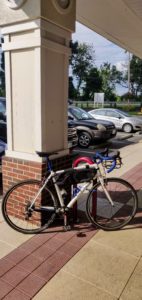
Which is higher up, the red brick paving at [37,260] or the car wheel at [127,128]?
the car wheel at [127,128]

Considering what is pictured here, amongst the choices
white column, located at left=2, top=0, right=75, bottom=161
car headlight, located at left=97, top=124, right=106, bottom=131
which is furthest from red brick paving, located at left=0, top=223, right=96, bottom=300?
car headlight, located at left=97, top=124, right=106, bottom=131

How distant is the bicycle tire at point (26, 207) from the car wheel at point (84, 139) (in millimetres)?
6247

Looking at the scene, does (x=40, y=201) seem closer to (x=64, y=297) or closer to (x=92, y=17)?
(x=64, y=297)

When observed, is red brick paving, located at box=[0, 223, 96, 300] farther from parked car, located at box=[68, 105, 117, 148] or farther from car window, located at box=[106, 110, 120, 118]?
car window, located at box=[106, 110, 120, 118]

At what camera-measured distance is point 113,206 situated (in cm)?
368

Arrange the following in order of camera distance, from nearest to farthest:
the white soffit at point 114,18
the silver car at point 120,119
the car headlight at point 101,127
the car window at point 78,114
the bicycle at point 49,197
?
the bicycle at point 49,197 → the white soffit at point 114,18 → the car headlight at point 101,127 → the car window at point 78,114 → the silver car at point 120,119

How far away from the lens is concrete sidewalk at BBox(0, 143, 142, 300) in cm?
232

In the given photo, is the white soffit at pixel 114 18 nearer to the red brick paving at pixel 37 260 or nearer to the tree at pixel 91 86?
the red brick paving at pixel 37 260

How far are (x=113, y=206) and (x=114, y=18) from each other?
142 inches

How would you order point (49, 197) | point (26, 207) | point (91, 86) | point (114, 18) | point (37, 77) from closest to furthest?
point (37, 77) → point (26, 207) → point (49, 197) → point (114, 18) → point (91, 86)

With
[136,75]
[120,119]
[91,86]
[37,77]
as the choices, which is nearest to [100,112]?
[120,119]

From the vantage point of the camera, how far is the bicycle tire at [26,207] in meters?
3.18

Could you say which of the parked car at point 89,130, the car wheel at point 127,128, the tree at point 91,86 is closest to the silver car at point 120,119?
the car wheel at point 127,128

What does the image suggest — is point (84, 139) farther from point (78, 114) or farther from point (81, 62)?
point (81, 62)
